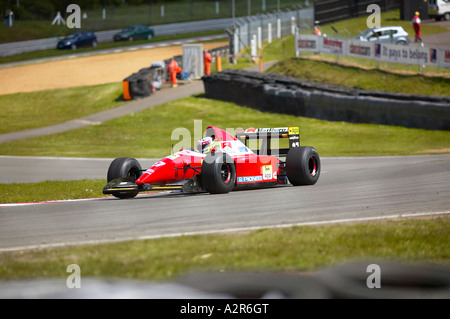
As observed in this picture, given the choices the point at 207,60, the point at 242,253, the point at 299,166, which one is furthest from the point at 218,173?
the point at 207,60

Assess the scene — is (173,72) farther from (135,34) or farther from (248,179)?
(135,34)

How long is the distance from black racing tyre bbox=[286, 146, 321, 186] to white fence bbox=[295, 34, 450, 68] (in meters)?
15.7

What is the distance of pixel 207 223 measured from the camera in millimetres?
9250

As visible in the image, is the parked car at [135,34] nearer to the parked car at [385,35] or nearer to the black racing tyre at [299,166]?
the parked car at [385,35]

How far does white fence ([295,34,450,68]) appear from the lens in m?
27.3

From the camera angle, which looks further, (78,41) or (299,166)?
(78,41)

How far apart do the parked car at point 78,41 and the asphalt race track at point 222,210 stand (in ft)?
145

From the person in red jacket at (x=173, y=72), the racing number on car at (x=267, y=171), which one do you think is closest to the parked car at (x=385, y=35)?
the person in red jacket at (x=173, y=72)

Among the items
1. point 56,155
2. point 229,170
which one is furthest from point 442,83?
point 229,170

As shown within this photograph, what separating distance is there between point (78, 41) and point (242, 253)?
5054 cm

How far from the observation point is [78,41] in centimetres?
5556

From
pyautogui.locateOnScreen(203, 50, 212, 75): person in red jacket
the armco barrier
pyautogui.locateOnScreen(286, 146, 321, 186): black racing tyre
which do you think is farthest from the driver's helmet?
pyautogui.locateOnScreen(203, 50, 212, 75): person in red jacket
